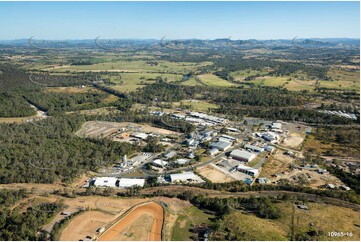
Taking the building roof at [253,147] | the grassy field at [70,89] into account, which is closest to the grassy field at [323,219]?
the building roof at [253,147]

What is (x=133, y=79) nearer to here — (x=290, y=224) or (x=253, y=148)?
(x=253, y=148)

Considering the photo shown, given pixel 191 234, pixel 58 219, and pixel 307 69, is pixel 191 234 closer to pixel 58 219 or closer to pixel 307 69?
pixel 58 219

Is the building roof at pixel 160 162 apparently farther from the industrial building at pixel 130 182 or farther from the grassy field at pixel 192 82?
the grassy field at pixel 192 82

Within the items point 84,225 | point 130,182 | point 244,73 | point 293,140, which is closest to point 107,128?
point 130,182

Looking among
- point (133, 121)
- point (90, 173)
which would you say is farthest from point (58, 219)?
point (133, 121)

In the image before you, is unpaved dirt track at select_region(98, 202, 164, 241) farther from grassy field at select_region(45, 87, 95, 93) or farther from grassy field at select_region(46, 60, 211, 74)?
grassy field at select_region(46, 60, 211, 74)

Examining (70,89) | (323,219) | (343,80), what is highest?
(343,80)

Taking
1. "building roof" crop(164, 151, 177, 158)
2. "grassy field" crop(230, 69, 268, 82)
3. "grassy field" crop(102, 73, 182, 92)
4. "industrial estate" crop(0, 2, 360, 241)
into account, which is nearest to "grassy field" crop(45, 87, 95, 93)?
"industrial estate" crop(0, 2, 360, 241)
